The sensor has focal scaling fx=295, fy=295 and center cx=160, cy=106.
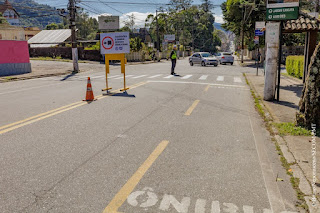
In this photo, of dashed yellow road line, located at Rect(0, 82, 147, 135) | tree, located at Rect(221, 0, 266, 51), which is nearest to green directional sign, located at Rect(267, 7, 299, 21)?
dashed yellow road line, located at Rect(0, 82, 147, 135)

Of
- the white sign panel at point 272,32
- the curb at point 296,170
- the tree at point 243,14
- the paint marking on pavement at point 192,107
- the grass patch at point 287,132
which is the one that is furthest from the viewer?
the tree at point 243,14

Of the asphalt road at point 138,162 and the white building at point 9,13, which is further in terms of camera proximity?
the white building at point 9,13

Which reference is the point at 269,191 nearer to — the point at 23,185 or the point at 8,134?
the point at 23,185

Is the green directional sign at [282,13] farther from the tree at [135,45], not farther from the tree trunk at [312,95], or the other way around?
the tree at [135,45]

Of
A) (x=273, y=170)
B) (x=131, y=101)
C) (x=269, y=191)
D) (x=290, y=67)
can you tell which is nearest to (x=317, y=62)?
(x=273, y=170)

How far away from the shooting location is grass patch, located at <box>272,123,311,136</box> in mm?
6551

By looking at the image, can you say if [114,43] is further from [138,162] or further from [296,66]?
[296,66]

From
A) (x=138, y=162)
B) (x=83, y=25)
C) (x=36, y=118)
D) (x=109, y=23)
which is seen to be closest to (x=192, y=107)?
(x=36, y=118)

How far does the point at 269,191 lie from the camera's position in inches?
158

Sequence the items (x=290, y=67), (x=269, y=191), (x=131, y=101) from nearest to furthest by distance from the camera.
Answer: (x=269, y=191)
(x=131, y=101)
(x=290, y=67)

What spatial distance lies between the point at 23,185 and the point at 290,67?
67.7ft

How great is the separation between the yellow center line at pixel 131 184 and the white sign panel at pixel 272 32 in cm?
687

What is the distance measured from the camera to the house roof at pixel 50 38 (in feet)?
189

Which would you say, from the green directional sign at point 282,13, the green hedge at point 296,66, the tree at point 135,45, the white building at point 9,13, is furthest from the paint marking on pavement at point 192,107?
the white building at point 9,13
